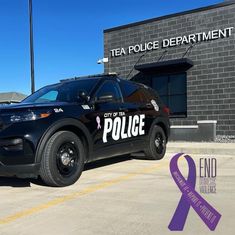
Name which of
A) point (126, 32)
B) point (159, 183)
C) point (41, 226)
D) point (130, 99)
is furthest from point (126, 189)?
point (126, 32)

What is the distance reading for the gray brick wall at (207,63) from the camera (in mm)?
14773

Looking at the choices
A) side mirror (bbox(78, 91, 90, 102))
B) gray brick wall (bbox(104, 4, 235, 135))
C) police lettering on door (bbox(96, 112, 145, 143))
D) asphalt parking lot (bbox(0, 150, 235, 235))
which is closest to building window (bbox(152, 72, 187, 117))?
gray brick wall (bbox(104, 4, 235, 135))

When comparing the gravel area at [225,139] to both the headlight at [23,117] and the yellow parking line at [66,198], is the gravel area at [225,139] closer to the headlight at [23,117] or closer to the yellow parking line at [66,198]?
the yellow parking line at [66,198]

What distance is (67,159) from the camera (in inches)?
261

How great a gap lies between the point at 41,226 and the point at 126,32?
45.9ft

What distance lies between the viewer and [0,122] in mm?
6184

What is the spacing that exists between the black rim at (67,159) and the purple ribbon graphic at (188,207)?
1725mm

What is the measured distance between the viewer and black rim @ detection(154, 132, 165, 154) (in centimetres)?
963

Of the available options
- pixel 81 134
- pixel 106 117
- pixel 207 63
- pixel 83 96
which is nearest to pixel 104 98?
pixel 106 117

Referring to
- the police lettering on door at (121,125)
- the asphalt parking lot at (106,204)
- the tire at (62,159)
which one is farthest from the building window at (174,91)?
the tire at (62,159)

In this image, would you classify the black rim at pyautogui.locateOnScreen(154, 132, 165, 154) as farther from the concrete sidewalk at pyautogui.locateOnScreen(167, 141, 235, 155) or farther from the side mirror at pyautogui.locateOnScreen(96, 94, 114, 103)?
the side mirror at pyautogui.locateOnScreen(96, 94, 114, 103)

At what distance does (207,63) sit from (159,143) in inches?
258

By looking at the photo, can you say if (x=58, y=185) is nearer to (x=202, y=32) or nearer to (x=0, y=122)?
(x=0, y=122)

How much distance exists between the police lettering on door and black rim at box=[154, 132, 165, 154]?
2.82 ft
